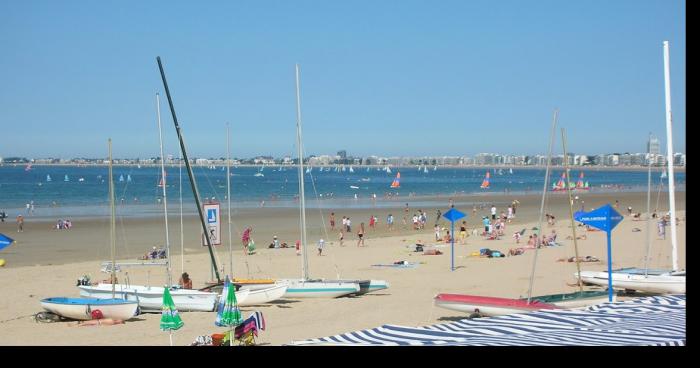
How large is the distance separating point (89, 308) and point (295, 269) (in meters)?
10.0

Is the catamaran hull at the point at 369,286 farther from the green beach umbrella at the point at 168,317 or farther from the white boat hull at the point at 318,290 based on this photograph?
the green beach umbrella at the point at 168,317

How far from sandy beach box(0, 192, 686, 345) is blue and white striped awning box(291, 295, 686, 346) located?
229 inches

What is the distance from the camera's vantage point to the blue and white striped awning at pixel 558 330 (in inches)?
230

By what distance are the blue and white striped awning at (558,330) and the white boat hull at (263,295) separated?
→ 425 inches

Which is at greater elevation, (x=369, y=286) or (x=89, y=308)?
(x=89, y=308)

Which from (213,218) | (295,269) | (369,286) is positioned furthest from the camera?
(295,269)

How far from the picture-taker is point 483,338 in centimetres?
631

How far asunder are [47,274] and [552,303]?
1655 cm

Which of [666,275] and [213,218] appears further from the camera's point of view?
[213,218]

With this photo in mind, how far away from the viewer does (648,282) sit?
1758cm

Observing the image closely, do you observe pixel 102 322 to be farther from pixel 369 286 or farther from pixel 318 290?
pixel 369 286

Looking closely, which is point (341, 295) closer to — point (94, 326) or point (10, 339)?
point (94, 326)

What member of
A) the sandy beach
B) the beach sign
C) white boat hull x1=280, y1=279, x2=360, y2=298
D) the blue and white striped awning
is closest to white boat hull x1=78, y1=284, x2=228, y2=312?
the sandy beach

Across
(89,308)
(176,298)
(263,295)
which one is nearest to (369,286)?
(263,295)
